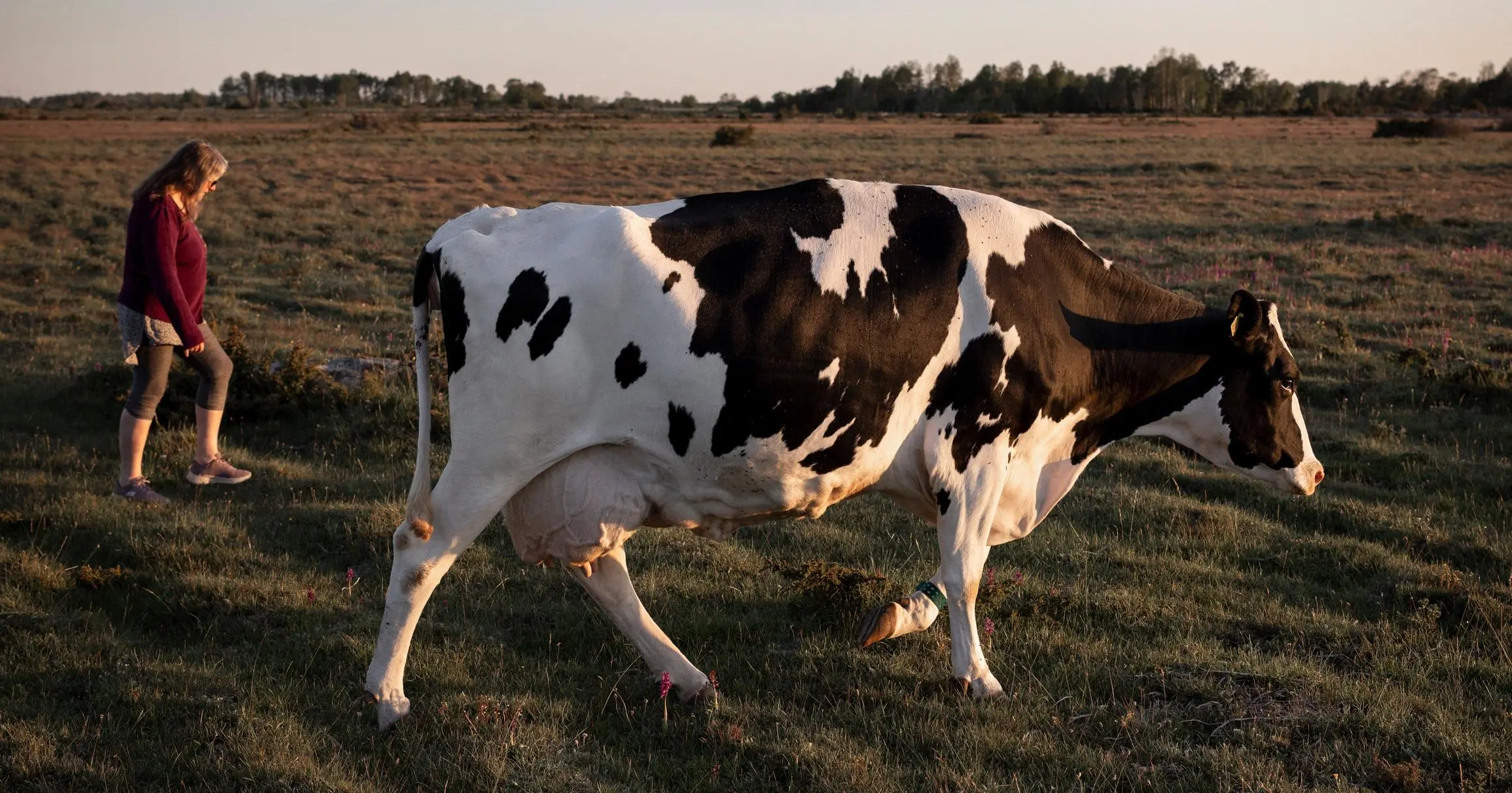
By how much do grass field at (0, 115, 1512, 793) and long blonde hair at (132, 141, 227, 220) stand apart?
191 centimetres

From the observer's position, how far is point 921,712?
483cm

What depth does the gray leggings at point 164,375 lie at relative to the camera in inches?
293

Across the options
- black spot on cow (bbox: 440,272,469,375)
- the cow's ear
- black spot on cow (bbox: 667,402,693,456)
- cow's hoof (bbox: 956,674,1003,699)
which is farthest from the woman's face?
the cow's ear

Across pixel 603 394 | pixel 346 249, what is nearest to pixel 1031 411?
pixel 603 394

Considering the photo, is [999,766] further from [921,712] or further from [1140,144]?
[1140,144]

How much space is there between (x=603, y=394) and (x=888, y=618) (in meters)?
1.55

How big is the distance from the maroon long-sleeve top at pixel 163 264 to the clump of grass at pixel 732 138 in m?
36.4

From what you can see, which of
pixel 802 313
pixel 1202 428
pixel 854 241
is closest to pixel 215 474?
pixel 802 313

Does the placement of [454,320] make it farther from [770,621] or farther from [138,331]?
[138,331]

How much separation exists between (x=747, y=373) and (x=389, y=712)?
199 cm

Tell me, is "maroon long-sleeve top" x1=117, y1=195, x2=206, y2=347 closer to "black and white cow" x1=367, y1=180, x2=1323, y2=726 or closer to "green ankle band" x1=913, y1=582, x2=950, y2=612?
"black and white cow" x1=367, y1=180, x2=1323, y2=726

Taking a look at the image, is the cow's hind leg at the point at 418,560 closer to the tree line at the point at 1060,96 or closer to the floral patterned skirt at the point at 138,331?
the floral patterned skirt at the point at 138,331

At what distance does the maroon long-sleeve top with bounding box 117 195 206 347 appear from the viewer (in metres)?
7.10

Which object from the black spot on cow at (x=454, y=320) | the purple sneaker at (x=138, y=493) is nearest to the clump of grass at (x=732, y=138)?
the purple sneaker at (x=138, y=493)
